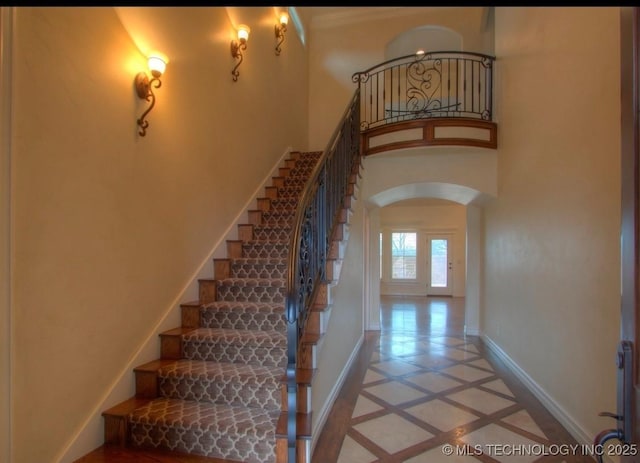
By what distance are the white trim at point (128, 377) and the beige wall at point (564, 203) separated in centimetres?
294

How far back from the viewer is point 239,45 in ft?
12.2

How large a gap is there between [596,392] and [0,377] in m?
3.20

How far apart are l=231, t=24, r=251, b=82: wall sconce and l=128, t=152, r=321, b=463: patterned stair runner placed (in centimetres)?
210

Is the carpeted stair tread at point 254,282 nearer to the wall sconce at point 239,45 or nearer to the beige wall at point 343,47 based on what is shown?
the wall sconce at point 239,45

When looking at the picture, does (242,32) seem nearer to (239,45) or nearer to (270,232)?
(239,45)

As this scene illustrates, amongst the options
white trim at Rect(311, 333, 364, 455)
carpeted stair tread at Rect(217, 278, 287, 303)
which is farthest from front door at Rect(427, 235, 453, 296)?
carpeted stair tread at Rect(217, 278, 287, 303)

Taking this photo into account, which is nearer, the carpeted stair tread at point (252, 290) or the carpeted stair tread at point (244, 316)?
the carpeted stair tread at point (244, 316)

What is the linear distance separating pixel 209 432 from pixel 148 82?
228 centimetres

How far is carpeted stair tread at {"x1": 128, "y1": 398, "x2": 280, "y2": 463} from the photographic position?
6.08 ft

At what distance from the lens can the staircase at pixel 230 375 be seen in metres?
1.89

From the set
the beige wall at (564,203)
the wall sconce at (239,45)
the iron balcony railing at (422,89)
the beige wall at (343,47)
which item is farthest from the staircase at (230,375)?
the beige wall at (343,47)

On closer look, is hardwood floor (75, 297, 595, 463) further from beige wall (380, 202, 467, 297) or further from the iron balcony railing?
beige wall (380, 202, 467, 297)

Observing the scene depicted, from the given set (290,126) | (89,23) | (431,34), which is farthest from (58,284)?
(431,34)
